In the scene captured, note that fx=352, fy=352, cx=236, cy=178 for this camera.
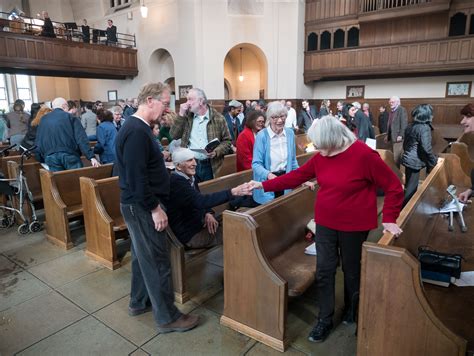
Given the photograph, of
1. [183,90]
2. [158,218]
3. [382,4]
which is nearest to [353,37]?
[382,4]

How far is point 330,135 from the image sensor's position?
6.97 feet

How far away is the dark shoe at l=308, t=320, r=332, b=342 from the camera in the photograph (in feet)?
8.02

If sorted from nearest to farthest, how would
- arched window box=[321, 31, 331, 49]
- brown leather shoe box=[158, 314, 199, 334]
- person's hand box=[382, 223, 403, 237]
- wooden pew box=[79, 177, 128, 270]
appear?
person's hand box=[382, 223, 403, 237] < brown leather shoe box=[158, 314, 199, 334] < wooden pew box=[79, 177, 128, 270] < arched window box=[321, 31, 331, 49]

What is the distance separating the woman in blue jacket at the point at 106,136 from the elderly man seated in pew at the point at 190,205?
2.39m

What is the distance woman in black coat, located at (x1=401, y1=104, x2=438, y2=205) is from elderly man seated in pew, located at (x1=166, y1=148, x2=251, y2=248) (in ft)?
9.50

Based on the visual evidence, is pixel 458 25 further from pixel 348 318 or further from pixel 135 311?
pixel 135 311

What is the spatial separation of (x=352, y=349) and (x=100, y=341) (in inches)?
69.4

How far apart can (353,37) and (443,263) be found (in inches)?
528

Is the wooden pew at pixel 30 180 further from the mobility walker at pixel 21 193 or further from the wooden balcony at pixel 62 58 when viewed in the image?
the wooden balcony at pixel 62 58

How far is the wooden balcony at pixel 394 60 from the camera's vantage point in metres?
11.3

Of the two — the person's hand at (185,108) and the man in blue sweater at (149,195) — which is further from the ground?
the person's hand at (185,108)

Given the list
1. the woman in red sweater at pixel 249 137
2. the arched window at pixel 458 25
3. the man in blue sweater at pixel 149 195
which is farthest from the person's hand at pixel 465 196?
the arched window at pixel 458 25

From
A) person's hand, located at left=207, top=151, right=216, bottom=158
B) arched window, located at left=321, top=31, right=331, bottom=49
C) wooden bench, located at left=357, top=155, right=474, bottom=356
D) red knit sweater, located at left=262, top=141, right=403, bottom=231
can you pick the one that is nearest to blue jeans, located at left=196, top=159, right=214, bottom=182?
person's hand, located at left=207, top=151, right=216, bottom=158

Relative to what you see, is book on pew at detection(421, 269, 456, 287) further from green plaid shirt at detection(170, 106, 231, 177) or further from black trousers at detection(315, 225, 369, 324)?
green plaid shirt at detection(170, 106, 231, 177)
